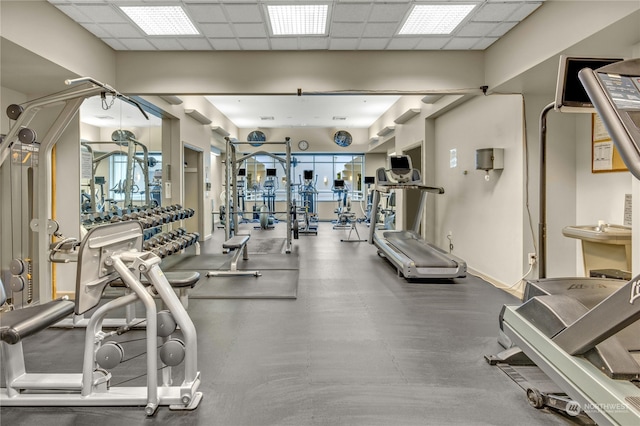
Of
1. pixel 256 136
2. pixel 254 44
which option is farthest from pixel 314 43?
pixel 256 136

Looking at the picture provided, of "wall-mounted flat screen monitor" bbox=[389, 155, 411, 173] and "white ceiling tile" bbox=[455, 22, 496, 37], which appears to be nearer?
"white ceiling tile" bbox=[455, 22, 496, 37]

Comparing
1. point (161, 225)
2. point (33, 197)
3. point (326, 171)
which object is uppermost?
point (326, 171)

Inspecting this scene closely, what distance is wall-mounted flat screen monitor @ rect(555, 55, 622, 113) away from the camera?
188 centimetres

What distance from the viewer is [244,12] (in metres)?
3.68

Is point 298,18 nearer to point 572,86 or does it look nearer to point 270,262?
point 572,86

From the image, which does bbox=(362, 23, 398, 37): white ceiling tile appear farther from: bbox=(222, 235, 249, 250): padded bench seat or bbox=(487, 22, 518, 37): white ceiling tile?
bbox=(222, 235, 249, 250): padded bench seat

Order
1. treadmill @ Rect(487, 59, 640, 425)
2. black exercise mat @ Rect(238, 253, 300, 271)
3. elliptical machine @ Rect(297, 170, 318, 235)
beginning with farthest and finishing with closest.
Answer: elliptical machine @ Rect(297, 170, 318, 235)
black exercise mat @ Rect(238, 253, 300, 271)
treadmill @ Rect(487, 59, 640, 425)

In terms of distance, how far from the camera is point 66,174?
4398 mm

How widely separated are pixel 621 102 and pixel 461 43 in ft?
11.4

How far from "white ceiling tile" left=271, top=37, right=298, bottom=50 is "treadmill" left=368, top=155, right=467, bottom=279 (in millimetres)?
2522

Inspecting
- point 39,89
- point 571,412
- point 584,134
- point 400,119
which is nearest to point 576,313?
Answer: point 571,412

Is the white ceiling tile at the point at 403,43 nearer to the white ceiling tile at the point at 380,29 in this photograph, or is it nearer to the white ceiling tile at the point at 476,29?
the white ceiling tile at the point at 380,29

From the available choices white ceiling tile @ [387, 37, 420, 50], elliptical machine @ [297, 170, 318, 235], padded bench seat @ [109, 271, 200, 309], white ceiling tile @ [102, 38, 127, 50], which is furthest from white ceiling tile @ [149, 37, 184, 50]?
elliptical machine @ [297, 170, 318, 235]

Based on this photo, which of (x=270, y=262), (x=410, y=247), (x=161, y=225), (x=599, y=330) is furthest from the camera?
(x=270, y=262)
